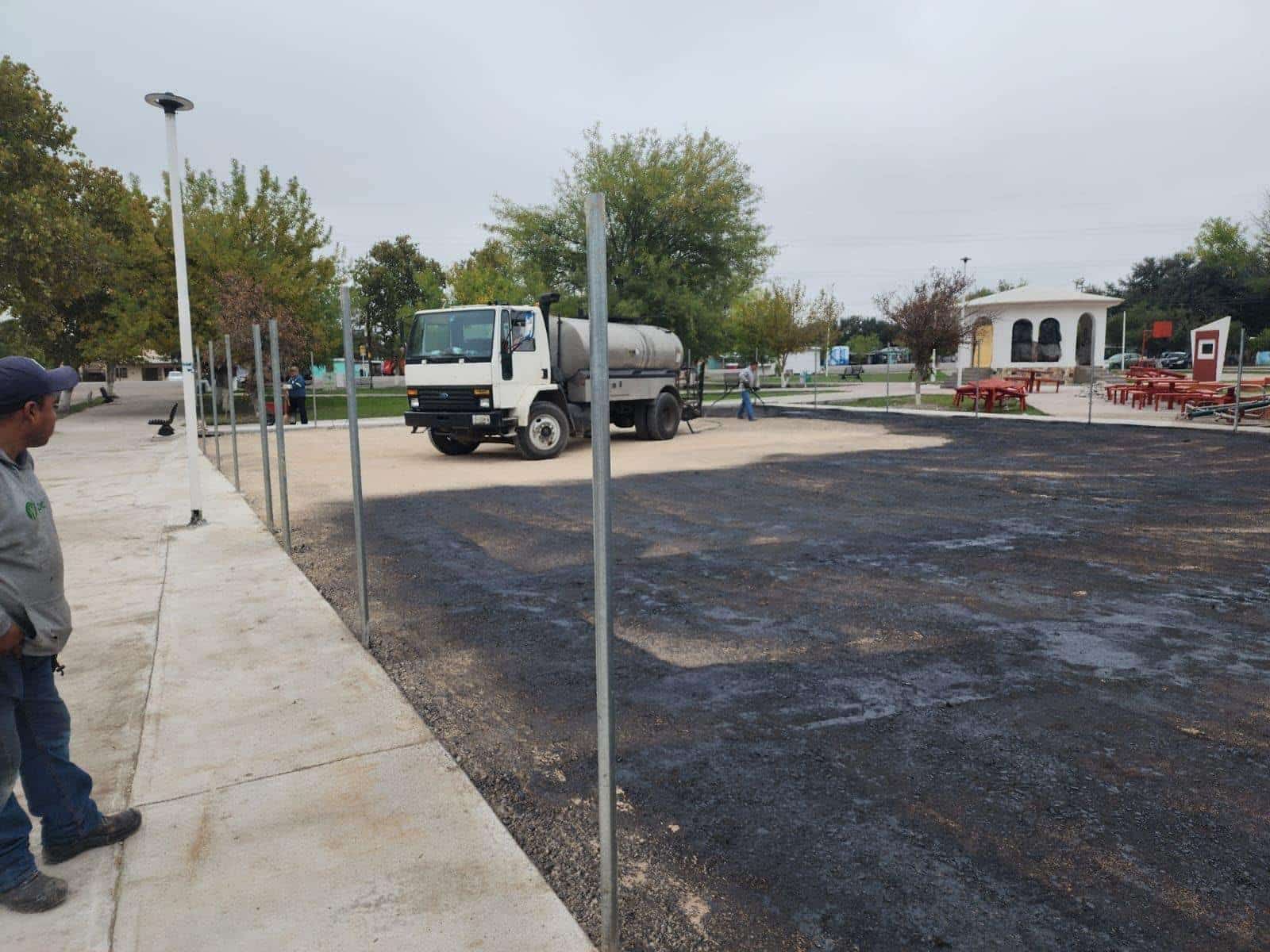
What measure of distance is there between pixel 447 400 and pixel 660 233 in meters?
15.1

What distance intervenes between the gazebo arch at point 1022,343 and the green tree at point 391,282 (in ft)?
127

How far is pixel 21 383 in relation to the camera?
2855 millimetres

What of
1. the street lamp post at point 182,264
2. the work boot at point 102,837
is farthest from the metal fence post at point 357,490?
the street lamp post at point 182,264

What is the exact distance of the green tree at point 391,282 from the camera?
66.4m

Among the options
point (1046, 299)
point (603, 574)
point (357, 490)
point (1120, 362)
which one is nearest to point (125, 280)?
point (357, 490)

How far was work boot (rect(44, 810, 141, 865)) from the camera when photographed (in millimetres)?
3123

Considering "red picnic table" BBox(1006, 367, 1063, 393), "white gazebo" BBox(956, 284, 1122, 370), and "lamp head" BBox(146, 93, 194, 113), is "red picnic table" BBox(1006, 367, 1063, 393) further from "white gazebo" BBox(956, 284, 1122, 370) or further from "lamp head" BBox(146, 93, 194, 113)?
"lamp head" BBox(146, 93, 194, 113)

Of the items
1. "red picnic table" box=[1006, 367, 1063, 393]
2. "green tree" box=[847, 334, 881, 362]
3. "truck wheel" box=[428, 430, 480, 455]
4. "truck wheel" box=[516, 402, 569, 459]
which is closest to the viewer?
"truck wheel" box=[516, 402, 569, 459]

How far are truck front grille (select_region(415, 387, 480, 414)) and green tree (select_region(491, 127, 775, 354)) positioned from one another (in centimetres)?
1274

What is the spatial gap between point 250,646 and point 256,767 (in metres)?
1.82

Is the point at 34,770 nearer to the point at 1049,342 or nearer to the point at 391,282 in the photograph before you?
the point at 1049,342

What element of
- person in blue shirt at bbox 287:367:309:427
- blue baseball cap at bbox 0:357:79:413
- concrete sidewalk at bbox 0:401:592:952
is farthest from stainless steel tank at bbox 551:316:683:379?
blue baseball cap at bbox 0:357:79:413

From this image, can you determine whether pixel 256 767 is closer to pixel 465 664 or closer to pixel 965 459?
pixel 465 664

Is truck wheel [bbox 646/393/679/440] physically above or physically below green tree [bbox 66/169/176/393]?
Result: below
